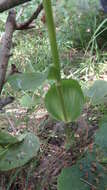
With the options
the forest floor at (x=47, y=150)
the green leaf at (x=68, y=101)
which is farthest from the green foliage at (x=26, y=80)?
the forest floor at (x=47, y=150)

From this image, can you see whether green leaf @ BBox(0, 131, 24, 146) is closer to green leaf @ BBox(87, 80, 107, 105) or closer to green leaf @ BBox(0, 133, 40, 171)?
green leaf @ BBox(0, 133, 40, 171)

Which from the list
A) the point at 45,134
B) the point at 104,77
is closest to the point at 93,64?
the point at 104,77

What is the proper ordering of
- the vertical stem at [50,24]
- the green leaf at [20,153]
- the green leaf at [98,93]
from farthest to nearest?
the green leaf at [98,93] → the green leaf at [20,153] → the vertical stem at [50,24]

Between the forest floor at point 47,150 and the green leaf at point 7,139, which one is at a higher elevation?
the green leaf at point 7,139

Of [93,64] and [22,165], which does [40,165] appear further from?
[93,64]

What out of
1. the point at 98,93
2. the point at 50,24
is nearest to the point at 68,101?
the point at 98,93

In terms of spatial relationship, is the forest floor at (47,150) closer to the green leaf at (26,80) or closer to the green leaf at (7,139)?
the green leaf at (7,139)

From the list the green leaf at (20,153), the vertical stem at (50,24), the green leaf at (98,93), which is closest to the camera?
the vertical stem at (50,24)
